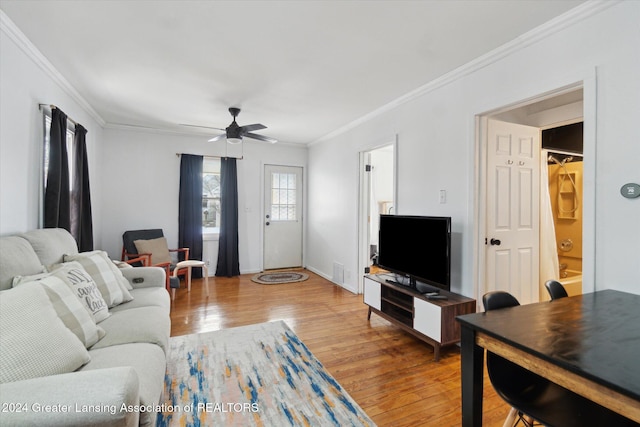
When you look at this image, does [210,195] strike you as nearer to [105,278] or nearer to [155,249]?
[155,249]

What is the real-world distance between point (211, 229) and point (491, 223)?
14.4 ft

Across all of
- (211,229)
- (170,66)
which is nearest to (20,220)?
(170,66)

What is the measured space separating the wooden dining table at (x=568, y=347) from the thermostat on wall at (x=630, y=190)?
57 cm

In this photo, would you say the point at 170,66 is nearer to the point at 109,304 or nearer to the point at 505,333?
the point at 109,304

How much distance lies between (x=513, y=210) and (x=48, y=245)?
3.85 m

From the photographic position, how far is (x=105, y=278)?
2178mm

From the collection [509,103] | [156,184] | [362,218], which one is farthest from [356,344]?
[156,184]

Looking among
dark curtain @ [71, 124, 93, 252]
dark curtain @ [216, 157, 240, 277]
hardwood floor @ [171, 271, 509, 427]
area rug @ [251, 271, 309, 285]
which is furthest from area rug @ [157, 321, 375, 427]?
dark curtain @ [216, 157, 240, 277]

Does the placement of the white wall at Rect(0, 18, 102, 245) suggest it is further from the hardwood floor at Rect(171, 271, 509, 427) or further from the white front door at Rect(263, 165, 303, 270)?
the white front door at Rect(263, 165, 303, 270)

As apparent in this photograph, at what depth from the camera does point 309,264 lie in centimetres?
583

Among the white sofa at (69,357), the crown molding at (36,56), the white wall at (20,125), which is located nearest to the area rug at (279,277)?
the white sofa at (69,357)

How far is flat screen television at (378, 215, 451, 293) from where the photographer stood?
2.46 metres

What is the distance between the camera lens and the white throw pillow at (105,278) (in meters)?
2.12

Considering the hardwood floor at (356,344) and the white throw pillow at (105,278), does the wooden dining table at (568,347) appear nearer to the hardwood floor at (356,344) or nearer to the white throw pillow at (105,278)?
the hardwood floor at (356,344)
